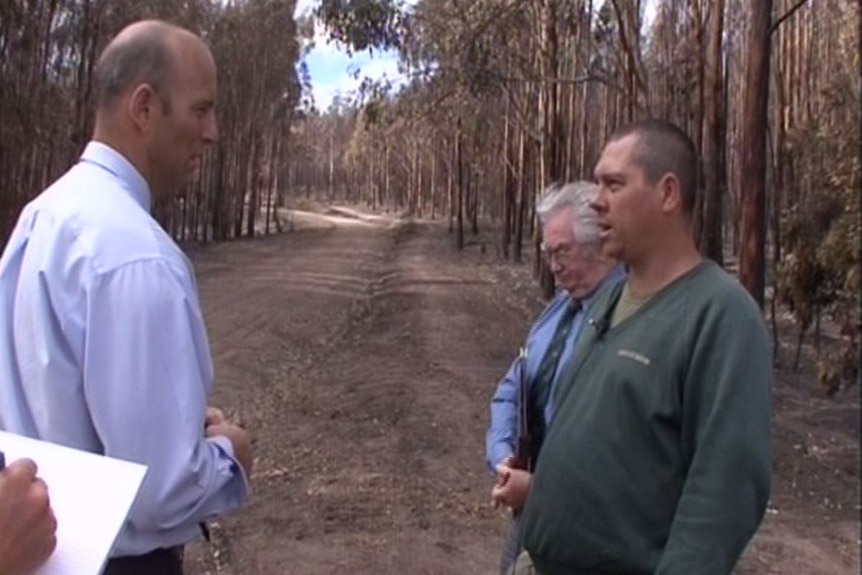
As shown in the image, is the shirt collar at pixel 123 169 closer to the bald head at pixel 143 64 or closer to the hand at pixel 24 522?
the bald head at pixel 143 64

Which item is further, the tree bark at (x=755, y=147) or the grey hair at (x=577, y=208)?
the tree bark at (x=755, y=147)

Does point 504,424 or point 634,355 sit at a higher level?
point 634,355

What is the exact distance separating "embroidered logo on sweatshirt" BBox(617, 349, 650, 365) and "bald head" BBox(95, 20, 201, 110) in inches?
36.3

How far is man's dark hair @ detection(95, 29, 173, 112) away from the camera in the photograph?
268 centimetres

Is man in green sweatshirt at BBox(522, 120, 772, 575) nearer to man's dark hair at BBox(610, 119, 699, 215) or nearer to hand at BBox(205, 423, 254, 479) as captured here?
man's dark hair at BBox(610, 119, 699, 215)

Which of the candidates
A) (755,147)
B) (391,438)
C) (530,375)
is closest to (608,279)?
(530,375)

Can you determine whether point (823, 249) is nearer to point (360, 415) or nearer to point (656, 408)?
point (360, 415)

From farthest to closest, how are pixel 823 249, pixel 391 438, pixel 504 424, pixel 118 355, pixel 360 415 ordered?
1. pixel 360 415
2. pixel 823 249
3. pixel 391 438
4. pixel 504 424
5. pixel 118 355

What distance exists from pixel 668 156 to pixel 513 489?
1.09 metres

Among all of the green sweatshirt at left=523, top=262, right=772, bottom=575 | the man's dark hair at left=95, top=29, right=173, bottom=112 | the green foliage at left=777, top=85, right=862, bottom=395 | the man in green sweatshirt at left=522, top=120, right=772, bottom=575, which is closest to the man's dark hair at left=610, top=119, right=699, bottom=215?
the man in green sweatshirt at left=522, top=120, right=772, bottom=575

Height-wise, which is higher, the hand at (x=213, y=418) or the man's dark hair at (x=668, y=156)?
the man's dark hair at (x=668, y=156)

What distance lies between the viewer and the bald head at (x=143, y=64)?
2680 mm

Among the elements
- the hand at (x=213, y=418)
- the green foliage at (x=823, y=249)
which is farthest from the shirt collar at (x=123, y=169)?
the green foliage at (x=823, y=249)

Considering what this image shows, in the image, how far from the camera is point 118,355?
2459mm
